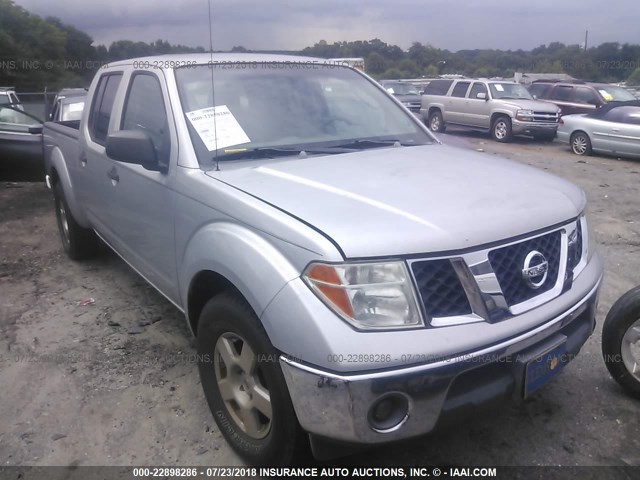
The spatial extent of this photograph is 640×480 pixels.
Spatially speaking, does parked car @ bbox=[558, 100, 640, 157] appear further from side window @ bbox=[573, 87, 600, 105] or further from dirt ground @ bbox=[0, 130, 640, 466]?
dirt ground @ bbox=[0, 130, 640, 466]

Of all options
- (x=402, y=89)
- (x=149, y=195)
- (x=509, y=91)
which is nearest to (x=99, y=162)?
(x=149, y=195)

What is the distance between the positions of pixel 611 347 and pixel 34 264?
515cm

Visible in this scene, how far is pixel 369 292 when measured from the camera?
78.3 inches

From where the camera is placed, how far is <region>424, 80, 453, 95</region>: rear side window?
18600mm

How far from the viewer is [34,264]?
5.58m

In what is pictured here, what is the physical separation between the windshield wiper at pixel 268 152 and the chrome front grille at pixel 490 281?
4.16ft

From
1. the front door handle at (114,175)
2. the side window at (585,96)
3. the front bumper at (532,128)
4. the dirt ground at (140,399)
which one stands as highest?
the side window at (585,96)

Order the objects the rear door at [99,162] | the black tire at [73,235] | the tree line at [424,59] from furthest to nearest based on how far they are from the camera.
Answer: the tree line at [424,59] → the black tire at [73,235] → the rear door at [99,162]

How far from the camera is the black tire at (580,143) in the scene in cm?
1353

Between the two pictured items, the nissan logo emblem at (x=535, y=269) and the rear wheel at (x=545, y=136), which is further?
the rear wheel at (x=545, y=136)

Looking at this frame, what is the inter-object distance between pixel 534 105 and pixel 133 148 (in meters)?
15.4

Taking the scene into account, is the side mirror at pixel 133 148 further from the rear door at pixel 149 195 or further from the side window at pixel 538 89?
the side window at pixel 538 89

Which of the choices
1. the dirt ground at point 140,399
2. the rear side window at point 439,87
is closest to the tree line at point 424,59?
the rear side window at point 439,87

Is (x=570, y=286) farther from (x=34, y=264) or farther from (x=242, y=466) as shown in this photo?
(x=34, y=264)
